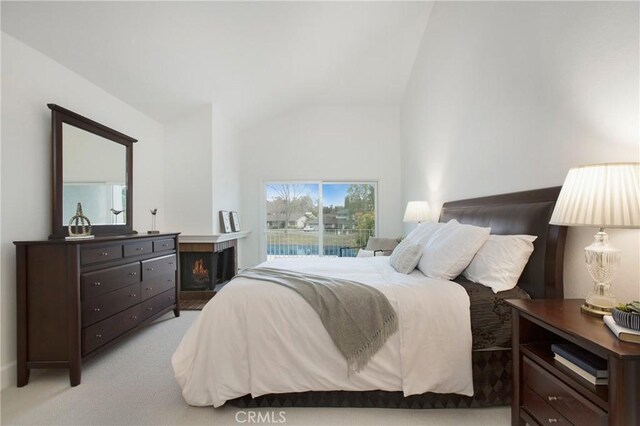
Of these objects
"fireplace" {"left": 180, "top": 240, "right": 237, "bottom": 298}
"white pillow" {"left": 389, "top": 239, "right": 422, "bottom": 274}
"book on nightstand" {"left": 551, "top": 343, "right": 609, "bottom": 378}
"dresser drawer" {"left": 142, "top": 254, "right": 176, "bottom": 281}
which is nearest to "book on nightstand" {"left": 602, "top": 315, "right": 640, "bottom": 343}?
"book on nightstand" {"left": 551, "top": 343, "right": 609, "bottom": 378}

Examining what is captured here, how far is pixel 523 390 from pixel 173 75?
394 centimetres

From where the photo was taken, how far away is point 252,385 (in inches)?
64.7

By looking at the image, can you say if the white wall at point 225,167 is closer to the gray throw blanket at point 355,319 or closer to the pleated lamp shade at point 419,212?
the pleated lamp shade at point 419,212

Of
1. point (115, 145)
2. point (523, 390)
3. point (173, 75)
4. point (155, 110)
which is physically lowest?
point (523, 390)

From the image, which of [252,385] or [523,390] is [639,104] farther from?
[252,385]

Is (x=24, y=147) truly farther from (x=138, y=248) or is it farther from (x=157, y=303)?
(x=157, y=303)

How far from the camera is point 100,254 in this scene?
2215 mm

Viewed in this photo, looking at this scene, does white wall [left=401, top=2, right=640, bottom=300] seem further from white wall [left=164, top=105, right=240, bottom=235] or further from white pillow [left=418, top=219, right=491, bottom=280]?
white wall [left=164, top=105, right=240, bottom=235]

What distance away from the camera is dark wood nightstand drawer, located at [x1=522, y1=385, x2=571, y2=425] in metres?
1.16

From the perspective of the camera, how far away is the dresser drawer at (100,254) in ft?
6.79

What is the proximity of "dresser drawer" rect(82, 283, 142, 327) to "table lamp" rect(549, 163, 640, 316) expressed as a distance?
287 cm

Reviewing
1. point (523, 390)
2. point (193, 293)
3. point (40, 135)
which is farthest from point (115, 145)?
point (523, 390)

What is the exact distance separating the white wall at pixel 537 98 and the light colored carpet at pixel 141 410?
1.18m

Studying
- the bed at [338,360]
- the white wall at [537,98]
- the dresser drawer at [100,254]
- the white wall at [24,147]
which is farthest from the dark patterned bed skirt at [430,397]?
the white wall at [24,147]
